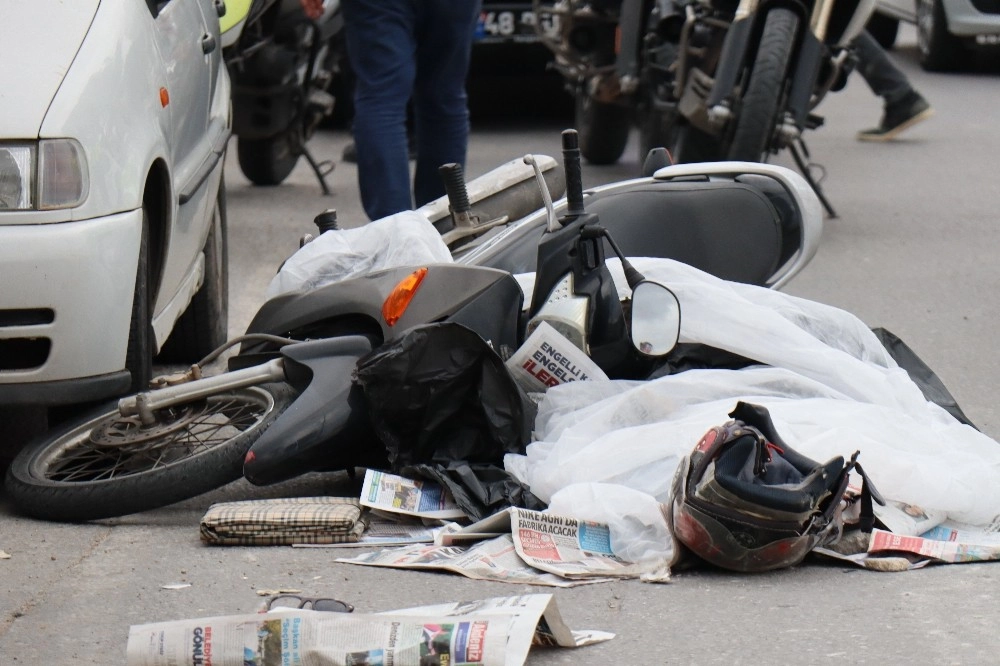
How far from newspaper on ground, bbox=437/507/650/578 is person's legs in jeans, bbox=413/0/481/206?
277 centimetres

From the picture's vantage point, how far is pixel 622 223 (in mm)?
4137

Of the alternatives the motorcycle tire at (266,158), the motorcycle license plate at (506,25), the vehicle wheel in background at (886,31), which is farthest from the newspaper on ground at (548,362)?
the vehicle wheel in background at (886,31)

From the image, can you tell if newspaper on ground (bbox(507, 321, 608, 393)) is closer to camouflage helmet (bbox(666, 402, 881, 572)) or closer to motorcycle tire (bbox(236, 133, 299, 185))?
camouflage helmet (bbox(666, 402, 881, 572))

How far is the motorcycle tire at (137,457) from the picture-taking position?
325 centimetres

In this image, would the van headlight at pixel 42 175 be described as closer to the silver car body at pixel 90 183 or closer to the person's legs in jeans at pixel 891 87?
the silver car body at pixel 90 183

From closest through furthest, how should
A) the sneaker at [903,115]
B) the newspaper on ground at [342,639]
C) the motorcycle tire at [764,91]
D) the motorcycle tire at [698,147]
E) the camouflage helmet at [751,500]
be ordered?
the newspaper on ground at [342,639] → the camouflage helmet at [751,500] → the motorcycle tire at [764,91] → the motorcycle tire at [698,147] → the sneaker at [903,115]

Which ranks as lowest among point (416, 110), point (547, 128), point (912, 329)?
point (547, 128)

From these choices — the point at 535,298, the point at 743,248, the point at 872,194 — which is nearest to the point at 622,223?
the point at 743,248

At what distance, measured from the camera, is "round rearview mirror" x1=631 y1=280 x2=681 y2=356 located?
3.45 metres

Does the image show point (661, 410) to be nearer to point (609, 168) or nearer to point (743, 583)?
point (743, 583)

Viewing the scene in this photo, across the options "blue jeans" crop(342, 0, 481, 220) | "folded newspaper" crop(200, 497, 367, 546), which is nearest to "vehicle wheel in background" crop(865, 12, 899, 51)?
"blue jeans" crop(342, 0, 481, 220)

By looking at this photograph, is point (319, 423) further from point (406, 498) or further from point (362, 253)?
point (362, 253)

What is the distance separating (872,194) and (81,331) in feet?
17.9

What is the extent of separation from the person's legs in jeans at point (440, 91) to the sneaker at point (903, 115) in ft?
13.7
